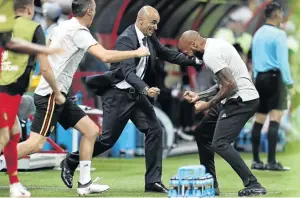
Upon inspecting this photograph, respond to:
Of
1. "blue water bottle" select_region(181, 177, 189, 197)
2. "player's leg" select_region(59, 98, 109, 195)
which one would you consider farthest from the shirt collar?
"blue water bottle" select_region(181, 177, 189, 197)

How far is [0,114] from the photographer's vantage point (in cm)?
1032

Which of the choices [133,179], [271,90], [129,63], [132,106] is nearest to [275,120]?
[271,90]

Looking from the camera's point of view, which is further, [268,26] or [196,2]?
[196,2]

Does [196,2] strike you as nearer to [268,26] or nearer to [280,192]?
[268,26]

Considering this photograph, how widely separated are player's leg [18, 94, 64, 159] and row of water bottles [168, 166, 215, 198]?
68.7 inches

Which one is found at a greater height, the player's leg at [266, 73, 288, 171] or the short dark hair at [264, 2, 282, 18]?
the short dark hair at [264, 2, 282, 18]

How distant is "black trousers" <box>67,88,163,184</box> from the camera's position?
481 inches

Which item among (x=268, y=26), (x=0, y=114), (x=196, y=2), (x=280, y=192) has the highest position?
(x=196, y=2)

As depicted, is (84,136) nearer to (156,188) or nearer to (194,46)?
(156,188)

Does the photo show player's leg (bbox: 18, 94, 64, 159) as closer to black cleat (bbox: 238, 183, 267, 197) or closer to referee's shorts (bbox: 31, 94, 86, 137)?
referee's shorts (bbox: 31, 94, 86, 137)

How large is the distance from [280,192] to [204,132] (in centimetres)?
113

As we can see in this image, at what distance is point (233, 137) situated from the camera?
11.6m

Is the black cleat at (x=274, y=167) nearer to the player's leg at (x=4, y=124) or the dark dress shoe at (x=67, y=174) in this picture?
the dark dress shoe at (x=67, y=174)

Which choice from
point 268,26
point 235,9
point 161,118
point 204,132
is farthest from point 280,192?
point 235,9
